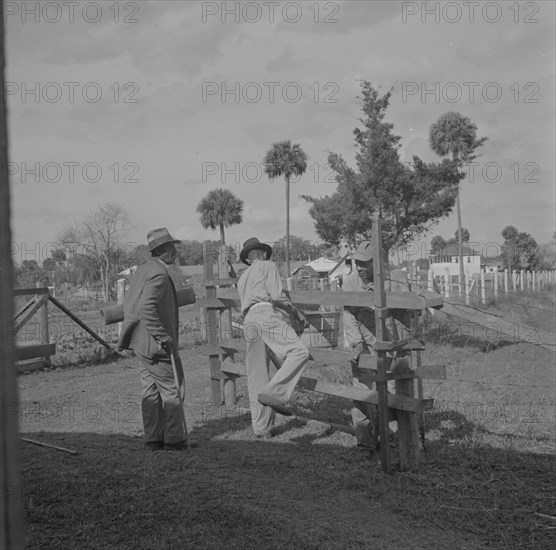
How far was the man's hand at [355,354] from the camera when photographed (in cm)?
584

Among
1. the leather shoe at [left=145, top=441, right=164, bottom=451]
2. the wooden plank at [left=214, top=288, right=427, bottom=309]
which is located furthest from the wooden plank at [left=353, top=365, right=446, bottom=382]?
the leather shoe at [left=145, top=441, right=164, bottom=451]

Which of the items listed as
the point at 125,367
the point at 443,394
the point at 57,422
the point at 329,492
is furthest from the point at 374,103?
the point at 329,492

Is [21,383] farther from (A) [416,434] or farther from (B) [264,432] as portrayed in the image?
(A) [416,434]

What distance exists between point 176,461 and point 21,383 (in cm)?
621

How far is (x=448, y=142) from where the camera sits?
36406 mm

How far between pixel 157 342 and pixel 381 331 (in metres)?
2.08

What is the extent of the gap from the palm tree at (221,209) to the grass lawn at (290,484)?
44.1 m

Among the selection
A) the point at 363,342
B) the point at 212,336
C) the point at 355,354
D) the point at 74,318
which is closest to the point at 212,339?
the point at 212,336

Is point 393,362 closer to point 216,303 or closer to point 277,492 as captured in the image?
point 277,492

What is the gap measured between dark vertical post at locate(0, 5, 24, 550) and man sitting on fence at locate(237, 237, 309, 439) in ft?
15.8

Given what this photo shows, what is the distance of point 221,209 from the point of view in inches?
2061

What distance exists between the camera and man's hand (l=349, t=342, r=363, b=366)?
5.84 metres

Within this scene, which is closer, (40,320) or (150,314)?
(150,314)

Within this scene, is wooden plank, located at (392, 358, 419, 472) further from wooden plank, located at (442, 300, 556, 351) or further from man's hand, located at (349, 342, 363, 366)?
wooden plank, located at (442, 300, 556, 351)
